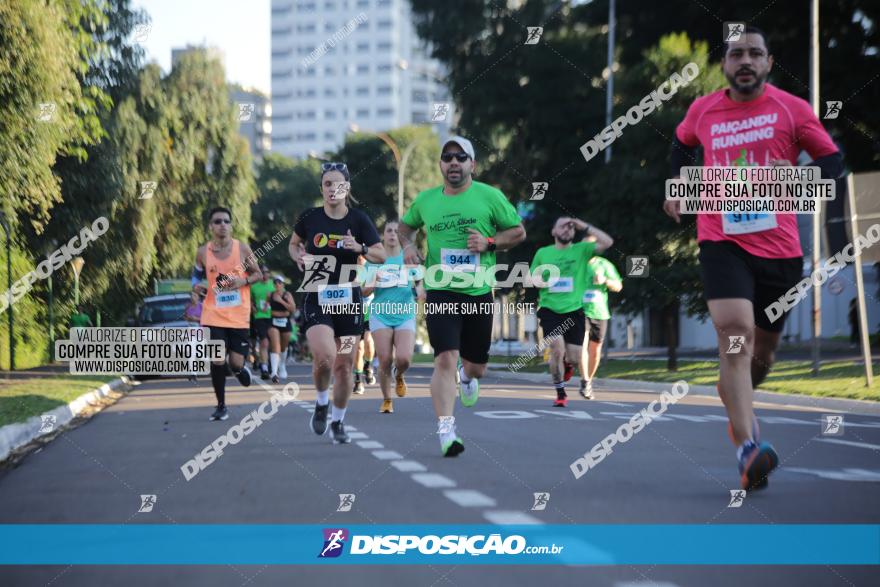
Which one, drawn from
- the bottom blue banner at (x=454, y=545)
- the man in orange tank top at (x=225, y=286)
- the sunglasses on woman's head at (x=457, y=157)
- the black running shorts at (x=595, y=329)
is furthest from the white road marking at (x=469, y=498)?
the black running shorts at (x=595, y=329)

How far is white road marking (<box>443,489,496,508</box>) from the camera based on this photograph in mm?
7055

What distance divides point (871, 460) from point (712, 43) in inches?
1011

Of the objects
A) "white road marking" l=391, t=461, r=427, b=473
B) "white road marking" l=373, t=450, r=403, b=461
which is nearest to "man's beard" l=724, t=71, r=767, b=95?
"white road marking" l=391, t=461, r=427, b=473

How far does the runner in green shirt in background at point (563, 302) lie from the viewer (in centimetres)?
1573

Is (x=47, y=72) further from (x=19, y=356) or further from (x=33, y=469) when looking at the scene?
(x=19, y=356)

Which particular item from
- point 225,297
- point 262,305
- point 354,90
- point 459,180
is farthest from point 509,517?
point 354,90

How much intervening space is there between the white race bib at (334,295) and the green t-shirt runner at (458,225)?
1414mm

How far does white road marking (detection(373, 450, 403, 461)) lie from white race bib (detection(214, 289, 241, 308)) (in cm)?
452

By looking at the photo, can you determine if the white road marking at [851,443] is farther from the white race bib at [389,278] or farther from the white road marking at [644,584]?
the white road marking at [644,584]

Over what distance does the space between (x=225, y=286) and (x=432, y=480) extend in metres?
6.38

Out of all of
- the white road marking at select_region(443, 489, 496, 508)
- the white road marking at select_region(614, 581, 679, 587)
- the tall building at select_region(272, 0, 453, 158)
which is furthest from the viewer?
the tall building at select_region(272, 0, 453, 158)

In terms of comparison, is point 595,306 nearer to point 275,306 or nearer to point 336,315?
point 336,315

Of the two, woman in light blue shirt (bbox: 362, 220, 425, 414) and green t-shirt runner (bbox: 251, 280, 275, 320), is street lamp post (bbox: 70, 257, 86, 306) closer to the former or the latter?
green t-shirt runner (bbox: 251, 280, 275, 320)

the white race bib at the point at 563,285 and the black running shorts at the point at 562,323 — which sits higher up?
the white race bib at the point at 563,285
